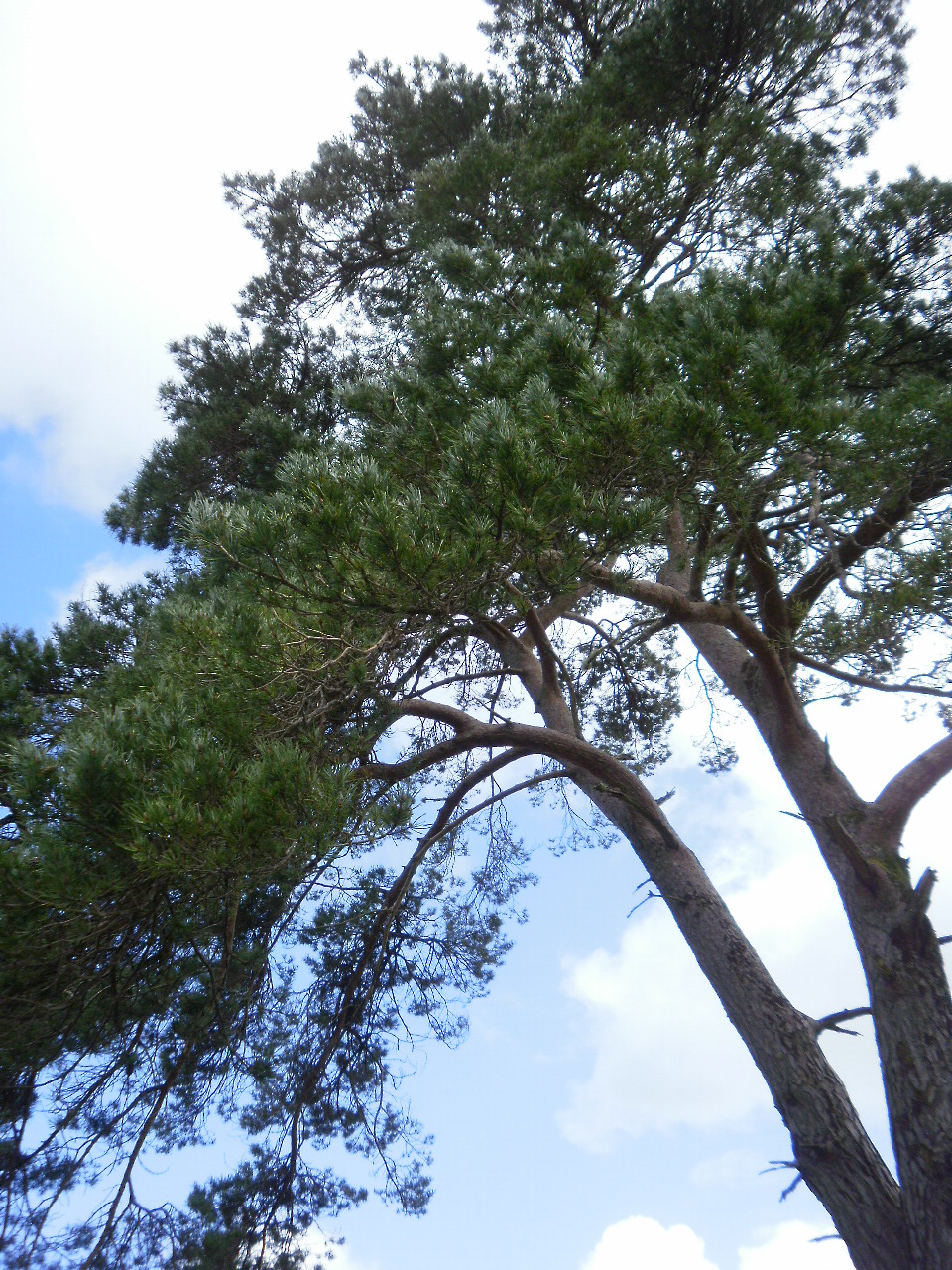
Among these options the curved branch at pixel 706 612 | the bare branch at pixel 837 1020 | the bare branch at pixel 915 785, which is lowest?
the bare branch at pixel 837 1020

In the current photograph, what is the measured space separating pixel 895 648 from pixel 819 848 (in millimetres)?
996

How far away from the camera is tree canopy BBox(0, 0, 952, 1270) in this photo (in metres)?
3.14

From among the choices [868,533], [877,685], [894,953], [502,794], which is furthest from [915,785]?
[502,794]

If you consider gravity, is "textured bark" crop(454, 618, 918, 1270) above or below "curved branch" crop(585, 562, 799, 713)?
below

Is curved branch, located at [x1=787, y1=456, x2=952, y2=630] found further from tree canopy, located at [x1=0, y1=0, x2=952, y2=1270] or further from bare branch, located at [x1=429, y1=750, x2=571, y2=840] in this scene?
bare branch, located at [x1=429, y1=750, x2=571, y2=840]

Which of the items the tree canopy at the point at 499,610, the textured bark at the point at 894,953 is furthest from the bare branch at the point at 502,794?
the textured bark at the point at 894,953

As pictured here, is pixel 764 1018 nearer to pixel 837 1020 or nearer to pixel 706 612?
pixel 837 1020

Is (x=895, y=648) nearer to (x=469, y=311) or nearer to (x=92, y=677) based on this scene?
(x=469, y=311)

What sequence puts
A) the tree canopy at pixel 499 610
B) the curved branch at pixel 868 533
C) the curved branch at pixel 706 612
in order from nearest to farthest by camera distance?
the tree canopy at pixel 499 610 → the curved branch at pixel 868 533 → the curved branch at pixel 706 612

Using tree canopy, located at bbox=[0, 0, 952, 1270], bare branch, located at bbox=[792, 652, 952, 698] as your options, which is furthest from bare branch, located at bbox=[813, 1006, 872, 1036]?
bare branch, located at bbox=[792, 652, 952, 698]

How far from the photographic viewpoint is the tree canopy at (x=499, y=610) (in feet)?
10.3

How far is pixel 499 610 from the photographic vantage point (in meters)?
4.23

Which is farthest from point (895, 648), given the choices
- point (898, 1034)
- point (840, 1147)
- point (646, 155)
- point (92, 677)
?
point (92, 677)

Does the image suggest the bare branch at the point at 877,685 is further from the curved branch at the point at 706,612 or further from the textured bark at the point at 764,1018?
the textured bark at the point at 764,1018
